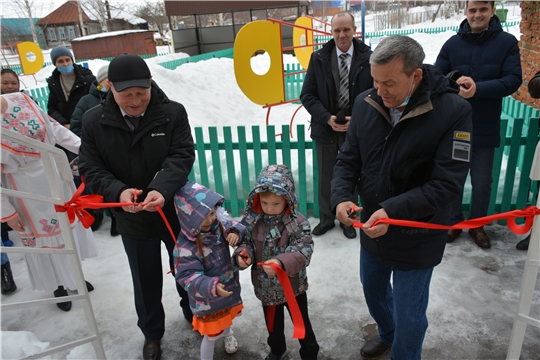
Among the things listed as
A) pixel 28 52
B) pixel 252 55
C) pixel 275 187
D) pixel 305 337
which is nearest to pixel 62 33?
pixel 28 52

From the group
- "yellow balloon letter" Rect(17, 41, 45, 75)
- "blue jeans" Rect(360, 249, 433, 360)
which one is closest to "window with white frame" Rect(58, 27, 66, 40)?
"yellow balloon letter" Rect(17, 41, 45, 75)

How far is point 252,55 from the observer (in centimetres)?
644

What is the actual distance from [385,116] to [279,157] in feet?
12.2

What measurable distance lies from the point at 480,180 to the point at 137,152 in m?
3.28

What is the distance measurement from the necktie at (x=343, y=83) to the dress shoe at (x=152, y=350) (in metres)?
2.77

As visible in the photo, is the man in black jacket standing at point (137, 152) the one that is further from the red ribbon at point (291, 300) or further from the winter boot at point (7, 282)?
the winter boot at point (7, 282)

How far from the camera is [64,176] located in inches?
85.2

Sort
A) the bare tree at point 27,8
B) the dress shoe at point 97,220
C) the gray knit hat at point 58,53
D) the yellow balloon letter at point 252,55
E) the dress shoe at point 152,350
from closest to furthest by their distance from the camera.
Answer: the dress shoe at point 152,350
the gray knit hat at point 58,53
the dress shoe at point 97,220
the yellow balloon letter at point 252,55
the bare tree at point 27,8

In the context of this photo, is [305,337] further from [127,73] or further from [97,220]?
[97,220]

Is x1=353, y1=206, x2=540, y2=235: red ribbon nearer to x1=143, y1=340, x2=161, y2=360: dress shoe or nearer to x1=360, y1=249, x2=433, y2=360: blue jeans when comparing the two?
x1=360, y1=249, x2=433, y2=360: blue jeans

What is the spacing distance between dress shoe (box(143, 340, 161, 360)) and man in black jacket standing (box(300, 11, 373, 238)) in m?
2.10

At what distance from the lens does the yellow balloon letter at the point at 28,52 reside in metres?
16.4

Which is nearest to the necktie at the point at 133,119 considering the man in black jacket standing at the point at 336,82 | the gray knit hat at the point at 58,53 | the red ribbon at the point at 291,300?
the red ribbon at the point at 291,300

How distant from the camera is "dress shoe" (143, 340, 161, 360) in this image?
9.07ft
